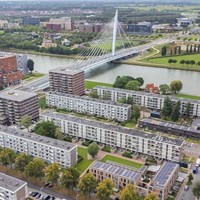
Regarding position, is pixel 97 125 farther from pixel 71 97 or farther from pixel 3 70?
pixel 3 70

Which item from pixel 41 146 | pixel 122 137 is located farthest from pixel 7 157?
pixel 122 137

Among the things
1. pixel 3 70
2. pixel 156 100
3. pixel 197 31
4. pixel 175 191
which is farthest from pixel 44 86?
pixel 197 31

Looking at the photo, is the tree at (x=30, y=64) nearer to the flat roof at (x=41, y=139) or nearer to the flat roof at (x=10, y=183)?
the flat roof at (x=41, y=139)

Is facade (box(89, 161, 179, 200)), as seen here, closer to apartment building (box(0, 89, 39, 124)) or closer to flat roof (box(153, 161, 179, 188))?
flat roof (box(153, 161, 179, 188))

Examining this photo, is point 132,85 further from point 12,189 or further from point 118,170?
point 12,189

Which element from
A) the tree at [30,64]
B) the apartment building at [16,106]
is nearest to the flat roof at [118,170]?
the apartment building at [16,106]

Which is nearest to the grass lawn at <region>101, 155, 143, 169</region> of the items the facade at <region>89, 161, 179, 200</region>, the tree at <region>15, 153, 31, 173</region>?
the facade at <region>89, 161, 179, 200</region>
